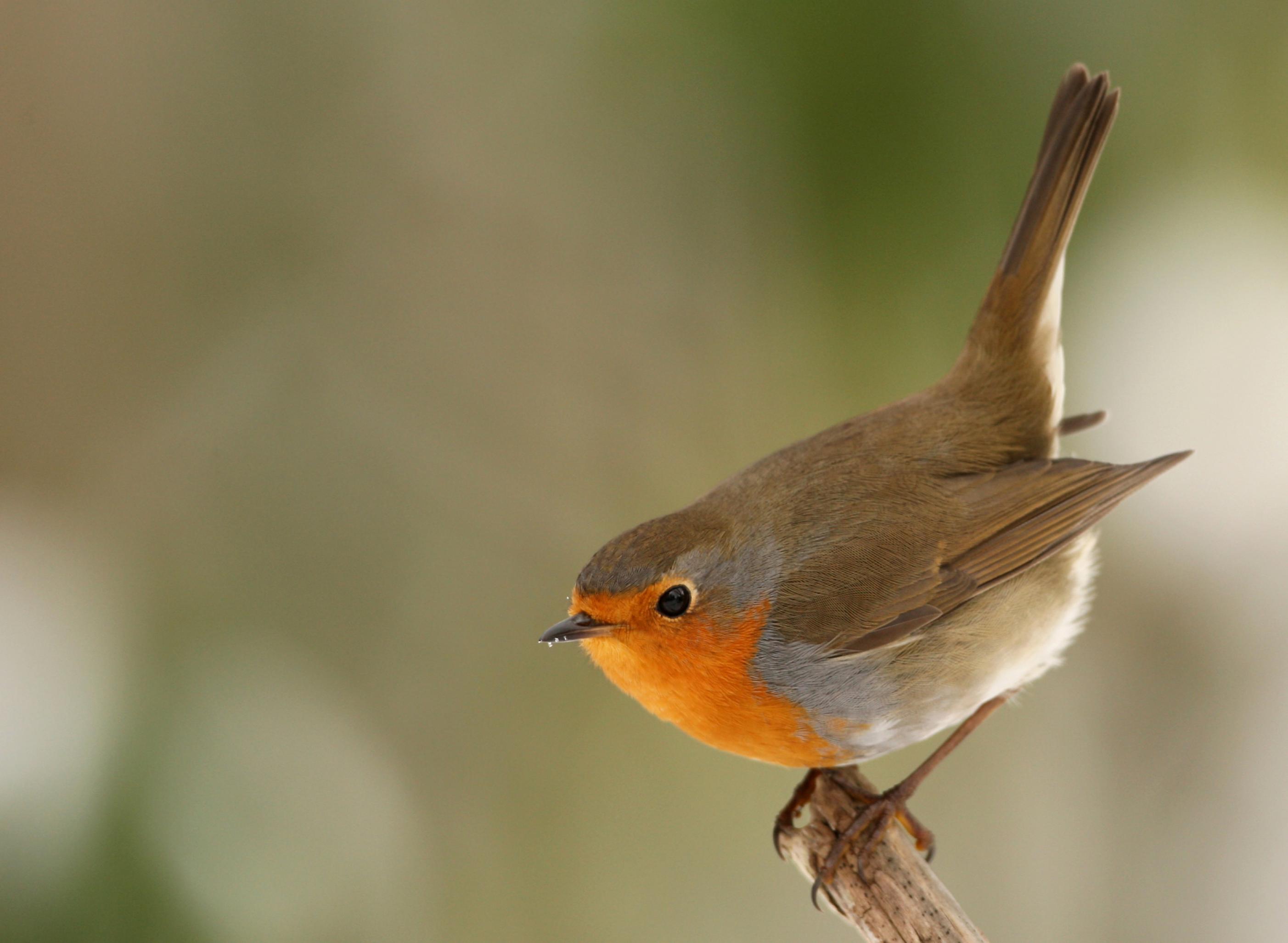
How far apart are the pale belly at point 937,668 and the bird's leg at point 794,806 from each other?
31 cm

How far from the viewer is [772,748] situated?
2.03 m

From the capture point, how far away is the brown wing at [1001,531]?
212cm

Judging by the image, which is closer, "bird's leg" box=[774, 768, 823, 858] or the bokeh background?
"bird's leg" box=[774, 768, 823, 858]

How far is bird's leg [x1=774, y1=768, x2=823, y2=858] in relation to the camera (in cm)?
238

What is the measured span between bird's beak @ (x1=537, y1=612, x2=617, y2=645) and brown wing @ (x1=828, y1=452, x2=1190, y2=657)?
1.37 ft

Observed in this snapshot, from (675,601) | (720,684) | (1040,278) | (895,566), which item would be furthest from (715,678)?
(1040,278)

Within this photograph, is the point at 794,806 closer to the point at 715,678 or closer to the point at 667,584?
the point at 715,678

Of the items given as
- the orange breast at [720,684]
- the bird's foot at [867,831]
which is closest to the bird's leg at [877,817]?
the bird's foot at [867,831]

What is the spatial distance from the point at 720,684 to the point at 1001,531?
65 cm

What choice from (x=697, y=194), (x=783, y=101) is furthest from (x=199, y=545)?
(x=783, y=101)

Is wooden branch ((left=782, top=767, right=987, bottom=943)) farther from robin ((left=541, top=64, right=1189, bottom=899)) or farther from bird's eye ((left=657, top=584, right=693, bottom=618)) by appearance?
bird's eye ((left=657, top=584, right=693, bottom=618))

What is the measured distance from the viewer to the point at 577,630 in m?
1.95

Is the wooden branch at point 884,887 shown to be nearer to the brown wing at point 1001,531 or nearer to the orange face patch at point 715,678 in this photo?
the orange face patch at point 715,678

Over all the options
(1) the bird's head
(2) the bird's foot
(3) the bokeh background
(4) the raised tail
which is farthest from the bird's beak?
(3) the bokeh background
